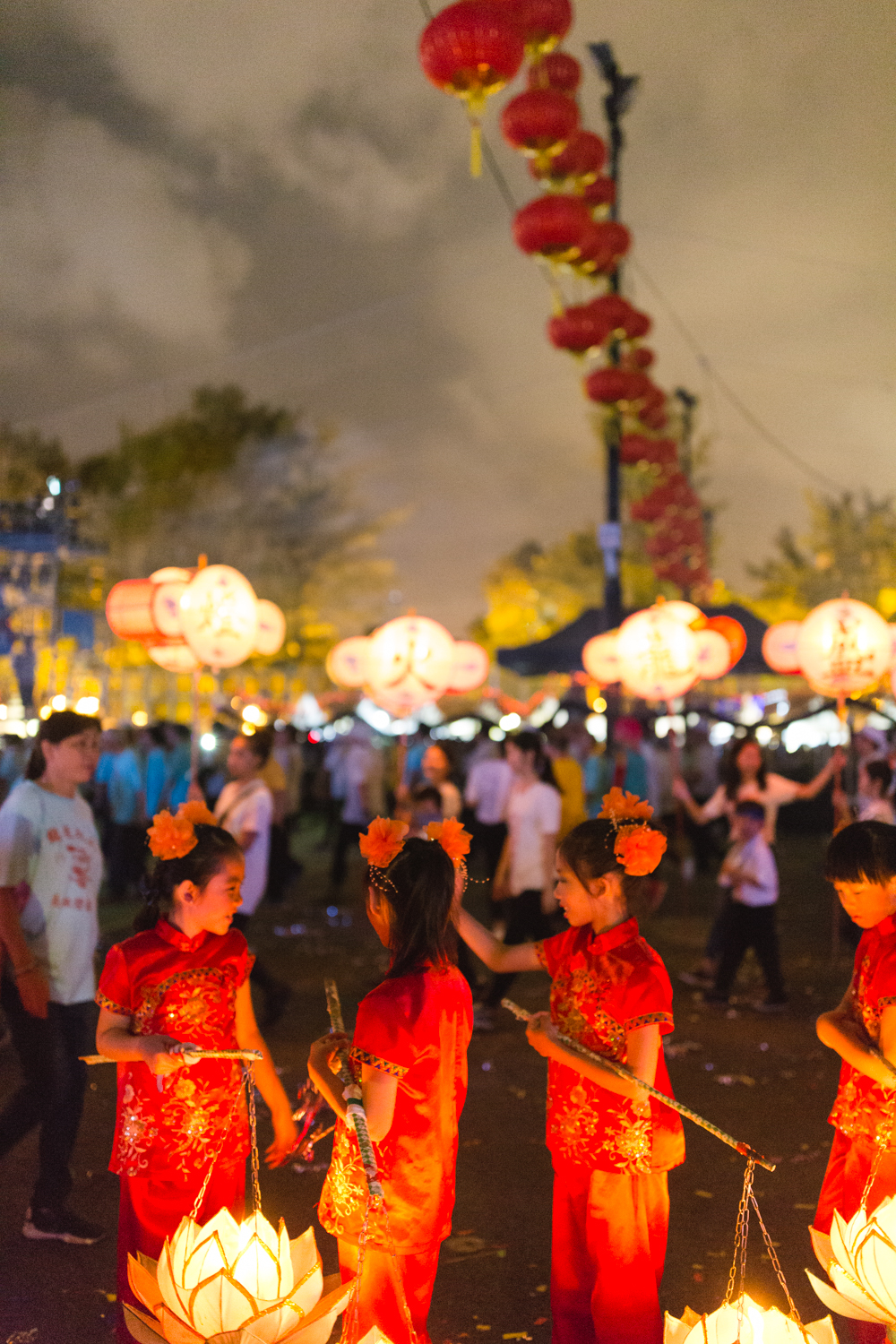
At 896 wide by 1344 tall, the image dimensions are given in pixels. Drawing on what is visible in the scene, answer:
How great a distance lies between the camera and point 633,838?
2.55 metres

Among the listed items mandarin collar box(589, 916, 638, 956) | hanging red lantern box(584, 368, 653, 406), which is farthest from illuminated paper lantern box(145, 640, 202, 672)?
hanging red lantern box(584, 368, 653, 406)

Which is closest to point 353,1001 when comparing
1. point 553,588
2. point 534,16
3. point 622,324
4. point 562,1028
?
point 562,1028

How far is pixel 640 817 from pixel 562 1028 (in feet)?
1.78

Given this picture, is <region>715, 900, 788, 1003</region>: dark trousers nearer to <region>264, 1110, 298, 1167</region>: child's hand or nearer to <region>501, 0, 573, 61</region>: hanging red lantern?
<region>264, 1110, 298, 1167</region>: child's hand

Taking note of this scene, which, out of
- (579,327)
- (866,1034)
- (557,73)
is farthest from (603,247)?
(866,1034)

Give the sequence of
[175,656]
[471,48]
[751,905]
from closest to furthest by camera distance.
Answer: [471,48] → [751,905] → [175,656]

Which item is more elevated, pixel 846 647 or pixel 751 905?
pixel 846 647

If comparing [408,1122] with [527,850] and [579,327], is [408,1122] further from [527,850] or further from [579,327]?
[579,327]

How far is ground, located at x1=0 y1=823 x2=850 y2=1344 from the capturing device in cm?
343

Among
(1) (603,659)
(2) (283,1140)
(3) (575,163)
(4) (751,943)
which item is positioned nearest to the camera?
(2) (283,1140)

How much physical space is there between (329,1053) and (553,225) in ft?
24.4

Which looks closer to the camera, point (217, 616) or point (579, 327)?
point (217, 616)

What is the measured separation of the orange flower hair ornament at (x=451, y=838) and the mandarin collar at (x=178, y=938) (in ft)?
2.29

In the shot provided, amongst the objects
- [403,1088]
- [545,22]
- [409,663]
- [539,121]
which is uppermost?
[545,22]
